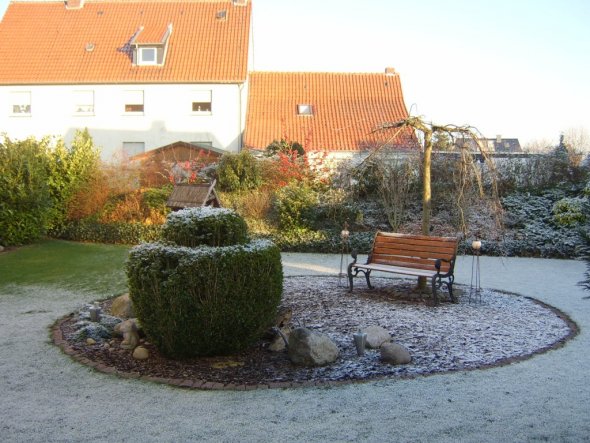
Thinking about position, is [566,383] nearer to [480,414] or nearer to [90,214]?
[480,414]

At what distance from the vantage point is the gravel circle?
5703mm

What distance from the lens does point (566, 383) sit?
5426mm

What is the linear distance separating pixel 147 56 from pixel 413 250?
2222 cm

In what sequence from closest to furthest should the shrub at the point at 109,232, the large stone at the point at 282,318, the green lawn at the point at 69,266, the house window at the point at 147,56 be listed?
the large stone at the point at 282,318 < the green lawn at the point at 69,266 < the shrub at the point at 109,232 < the house window at the point at 147,56

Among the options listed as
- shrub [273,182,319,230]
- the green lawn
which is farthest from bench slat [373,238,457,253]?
shrub [273,182,319,230]

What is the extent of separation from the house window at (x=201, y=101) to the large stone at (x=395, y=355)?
2262 cm

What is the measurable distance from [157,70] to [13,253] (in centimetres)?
1465

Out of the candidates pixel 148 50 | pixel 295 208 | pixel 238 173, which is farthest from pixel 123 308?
pixel 148 50

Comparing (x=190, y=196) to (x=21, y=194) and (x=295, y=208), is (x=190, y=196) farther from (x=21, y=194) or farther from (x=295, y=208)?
(x=21, y=194)

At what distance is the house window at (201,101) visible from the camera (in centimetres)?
2705

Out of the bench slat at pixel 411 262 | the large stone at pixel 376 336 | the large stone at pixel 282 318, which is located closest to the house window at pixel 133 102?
the bench slat at pixel 411 262

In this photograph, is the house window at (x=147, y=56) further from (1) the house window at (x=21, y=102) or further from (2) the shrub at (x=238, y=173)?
(2) the shrub at (x=238, y=173)

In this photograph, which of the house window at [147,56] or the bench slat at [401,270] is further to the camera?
the house window at [147,56]

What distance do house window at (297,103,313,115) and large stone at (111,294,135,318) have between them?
22339 millimetres
